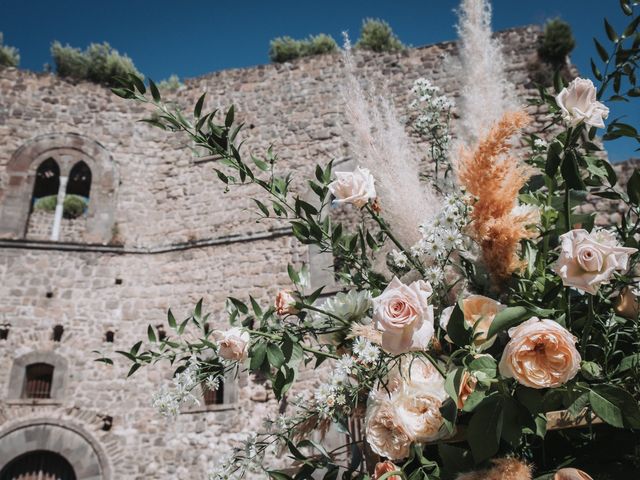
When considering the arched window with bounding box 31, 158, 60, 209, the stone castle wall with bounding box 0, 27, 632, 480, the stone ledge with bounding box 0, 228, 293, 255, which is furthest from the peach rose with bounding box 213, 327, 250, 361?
the arched window with bounding box 31, 158, 60, 209

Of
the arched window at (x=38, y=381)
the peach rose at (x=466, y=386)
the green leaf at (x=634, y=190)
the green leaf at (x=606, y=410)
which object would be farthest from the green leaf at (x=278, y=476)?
the arched window at (x=38, y=381)

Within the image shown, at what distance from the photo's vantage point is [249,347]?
1.55 meters

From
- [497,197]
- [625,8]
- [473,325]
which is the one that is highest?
[625,8]

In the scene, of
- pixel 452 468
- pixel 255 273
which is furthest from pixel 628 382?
pixel 255 273

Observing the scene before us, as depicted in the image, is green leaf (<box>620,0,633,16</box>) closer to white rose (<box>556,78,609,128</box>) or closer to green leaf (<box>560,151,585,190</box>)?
white rose (<box>556,78,609,128</box>)

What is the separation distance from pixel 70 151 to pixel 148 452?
4873mm

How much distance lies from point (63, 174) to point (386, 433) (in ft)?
29.5

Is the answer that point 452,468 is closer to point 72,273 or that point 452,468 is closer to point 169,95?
point 72,273

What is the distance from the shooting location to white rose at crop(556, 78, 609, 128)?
1358 millimetres

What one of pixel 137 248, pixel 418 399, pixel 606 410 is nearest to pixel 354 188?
pixel 418 399

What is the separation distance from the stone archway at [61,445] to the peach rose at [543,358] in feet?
24.3

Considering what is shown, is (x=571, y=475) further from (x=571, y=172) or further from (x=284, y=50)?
(x=284, y=50)

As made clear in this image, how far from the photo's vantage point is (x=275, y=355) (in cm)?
148

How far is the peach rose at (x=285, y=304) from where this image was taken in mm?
1690
